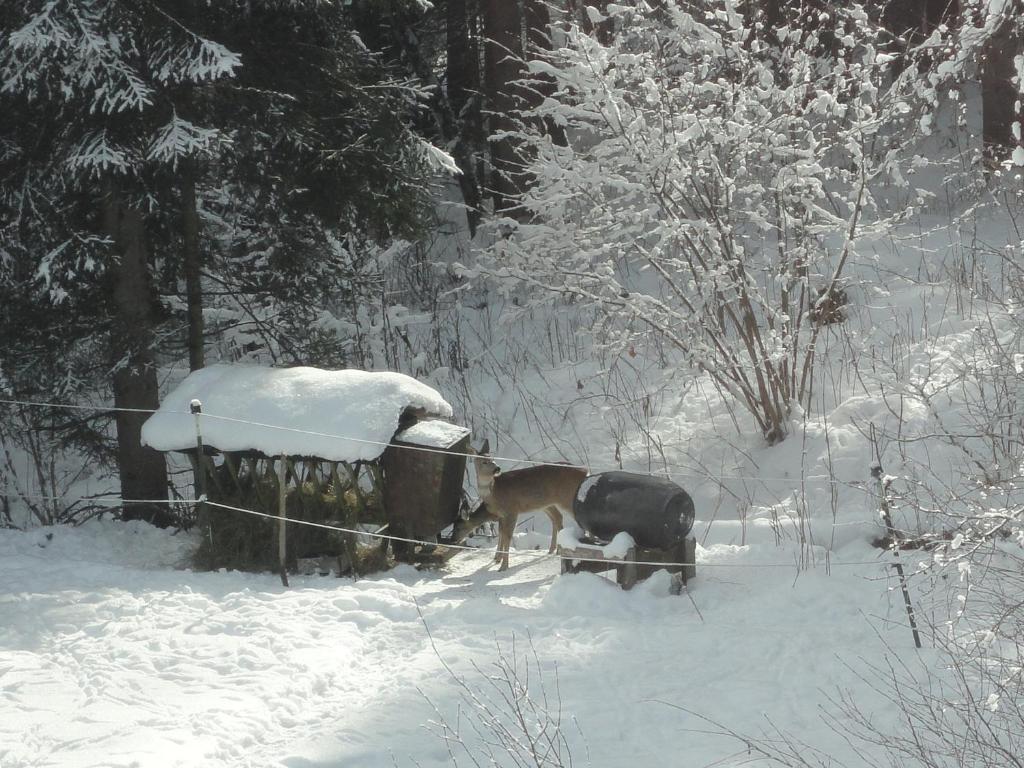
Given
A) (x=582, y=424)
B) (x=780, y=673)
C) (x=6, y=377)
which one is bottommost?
(x=780, y=673)

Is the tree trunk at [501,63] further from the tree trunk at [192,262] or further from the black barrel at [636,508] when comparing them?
the black barrel at [636,508]

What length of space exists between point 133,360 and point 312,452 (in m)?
2.23

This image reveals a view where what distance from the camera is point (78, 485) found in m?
12.5

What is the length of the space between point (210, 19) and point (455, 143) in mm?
7359

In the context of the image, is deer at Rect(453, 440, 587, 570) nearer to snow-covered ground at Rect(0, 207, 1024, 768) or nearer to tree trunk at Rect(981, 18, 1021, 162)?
snow-covered ground at Rect(0, 207, 1024, 768)

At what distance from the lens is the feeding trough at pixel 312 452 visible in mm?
7734

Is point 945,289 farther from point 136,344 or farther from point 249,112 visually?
point 136,344

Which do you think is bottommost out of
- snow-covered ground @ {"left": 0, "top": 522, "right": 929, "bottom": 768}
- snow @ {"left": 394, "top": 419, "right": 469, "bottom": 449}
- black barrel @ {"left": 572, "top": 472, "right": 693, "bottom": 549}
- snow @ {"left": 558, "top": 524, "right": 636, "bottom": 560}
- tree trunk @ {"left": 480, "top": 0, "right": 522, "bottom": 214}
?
snow-covered ground @ {"left": 0, "top": 522, "right": 929, "bottom": 768}

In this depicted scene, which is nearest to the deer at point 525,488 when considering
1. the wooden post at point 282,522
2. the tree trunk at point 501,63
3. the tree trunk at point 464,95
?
the wooden post at point 282,522

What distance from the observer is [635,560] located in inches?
279

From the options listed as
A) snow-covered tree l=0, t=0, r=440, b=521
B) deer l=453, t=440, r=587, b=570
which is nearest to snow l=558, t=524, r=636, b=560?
deer l=453, t=440, r=587, b=570

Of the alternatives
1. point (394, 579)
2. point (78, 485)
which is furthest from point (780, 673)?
point (78, 485)

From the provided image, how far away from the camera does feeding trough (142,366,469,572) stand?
7734 millimetres

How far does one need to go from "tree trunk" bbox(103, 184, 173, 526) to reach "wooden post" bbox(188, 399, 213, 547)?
3.33 ft
